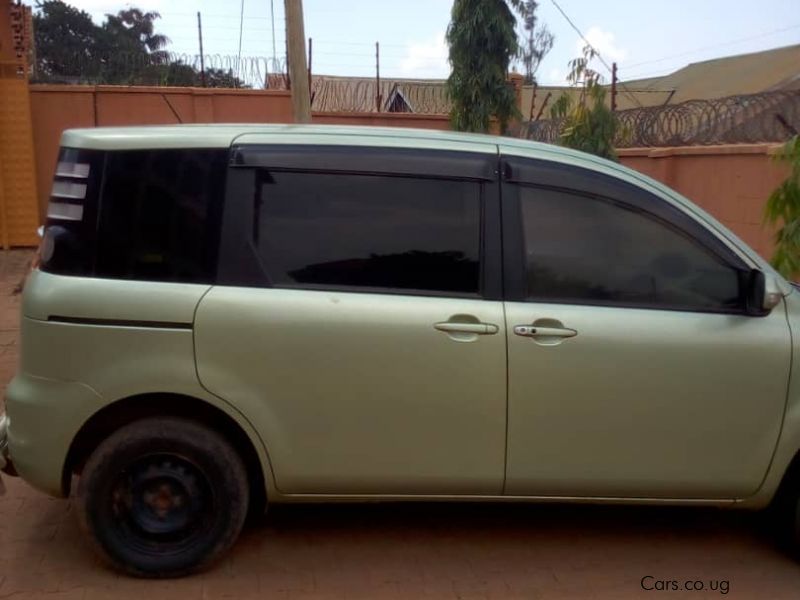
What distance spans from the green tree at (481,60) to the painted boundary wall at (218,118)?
6.01 ft

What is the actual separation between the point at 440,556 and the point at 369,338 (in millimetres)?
1151

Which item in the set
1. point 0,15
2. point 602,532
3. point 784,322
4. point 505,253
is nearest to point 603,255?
point 505,253

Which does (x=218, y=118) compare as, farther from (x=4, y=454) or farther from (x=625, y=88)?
(x=625, y=88)

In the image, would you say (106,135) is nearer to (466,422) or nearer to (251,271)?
(251,271)

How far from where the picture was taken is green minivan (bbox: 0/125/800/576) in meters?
3.40

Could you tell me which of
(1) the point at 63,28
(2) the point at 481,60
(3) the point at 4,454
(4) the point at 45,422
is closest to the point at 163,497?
(4) the point at 45,422

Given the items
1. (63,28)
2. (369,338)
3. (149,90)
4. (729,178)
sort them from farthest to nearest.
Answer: (63,28), (149,90), (729,178), (369,338)

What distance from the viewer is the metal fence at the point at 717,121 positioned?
7.84 metres

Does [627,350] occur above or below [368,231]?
below

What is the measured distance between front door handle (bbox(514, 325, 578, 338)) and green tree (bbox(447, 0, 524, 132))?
7747 mm

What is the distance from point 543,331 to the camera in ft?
11.3

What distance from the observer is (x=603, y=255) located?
3.58 metres

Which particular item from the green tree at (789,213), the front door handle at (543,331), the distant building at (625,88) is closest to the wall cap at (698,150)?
the distant building at (625,88)

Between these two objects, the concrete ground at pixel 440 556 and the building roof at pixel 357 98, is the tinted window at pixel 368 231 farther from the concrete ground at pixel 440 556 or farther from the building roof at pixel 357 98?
the building roof at pixel 357 98
